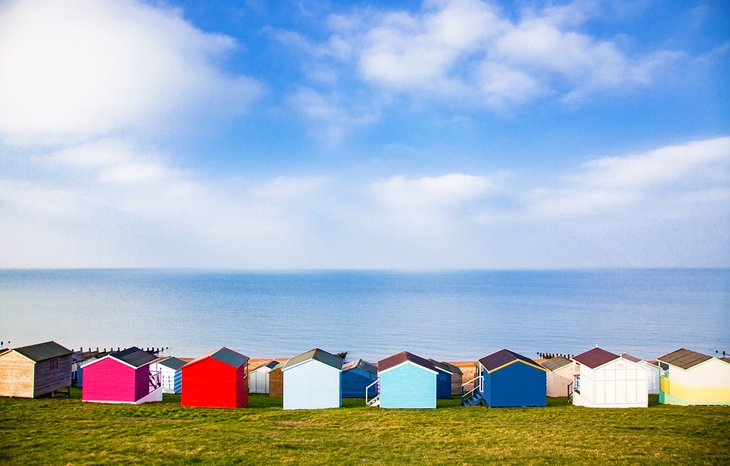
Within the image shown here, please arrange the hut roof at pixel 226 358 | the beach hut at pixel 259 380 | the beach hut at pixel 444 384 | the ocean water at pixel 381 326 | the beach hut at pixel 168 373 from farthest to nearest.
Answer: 1. the ocean water at pixel 381 326
2. the beach hut at pixel 259 380
3. the beach hut at pixel 168 373
4. the beach hut at pixel 444 384
5. the hut roof at pixel 226 358

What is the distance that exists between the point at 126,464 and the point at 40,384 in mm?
17830

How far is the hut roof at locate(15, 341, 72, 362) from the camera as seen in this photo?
31.1m

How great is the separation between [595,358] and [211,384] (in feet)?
79.8

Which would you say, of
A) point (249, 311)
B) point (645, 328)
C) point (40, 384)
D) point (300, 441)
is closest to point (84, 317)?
point (249, 311)

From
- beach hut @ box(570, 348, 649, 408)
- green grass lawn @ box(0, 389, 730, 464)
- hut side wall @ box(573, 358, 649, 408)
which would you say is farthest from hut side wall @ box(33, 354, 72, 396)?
hut side wall @ box(573, 358, 649, 408)

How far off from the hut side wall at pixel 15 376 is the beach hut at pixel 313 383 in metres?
16.1

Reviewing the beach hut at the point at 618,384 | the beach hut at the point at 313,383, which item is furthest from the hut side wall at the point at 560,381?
the beach hut at the point at 313,383

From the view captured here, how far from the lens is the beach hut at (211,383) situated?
30.6 m

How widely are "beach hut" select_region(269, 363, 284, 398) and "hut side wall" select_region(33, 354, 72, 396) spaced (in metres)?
13.9

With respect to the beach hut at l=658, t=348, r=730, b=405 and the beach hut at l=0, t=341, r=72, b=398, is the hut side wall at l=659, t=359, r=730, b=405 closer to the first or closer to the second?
the beach hut at l=658, t=348, r=730, b=405

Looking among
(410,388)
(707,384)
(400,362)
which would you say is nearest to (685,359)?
(707,384)

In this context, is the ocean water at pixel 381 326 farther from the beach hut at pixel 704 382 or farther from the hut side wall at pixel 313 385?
the hut side wall at pixel 313 385

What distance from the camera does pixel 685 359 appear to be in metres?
31.7

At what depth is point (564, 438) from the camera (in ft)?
72.8
